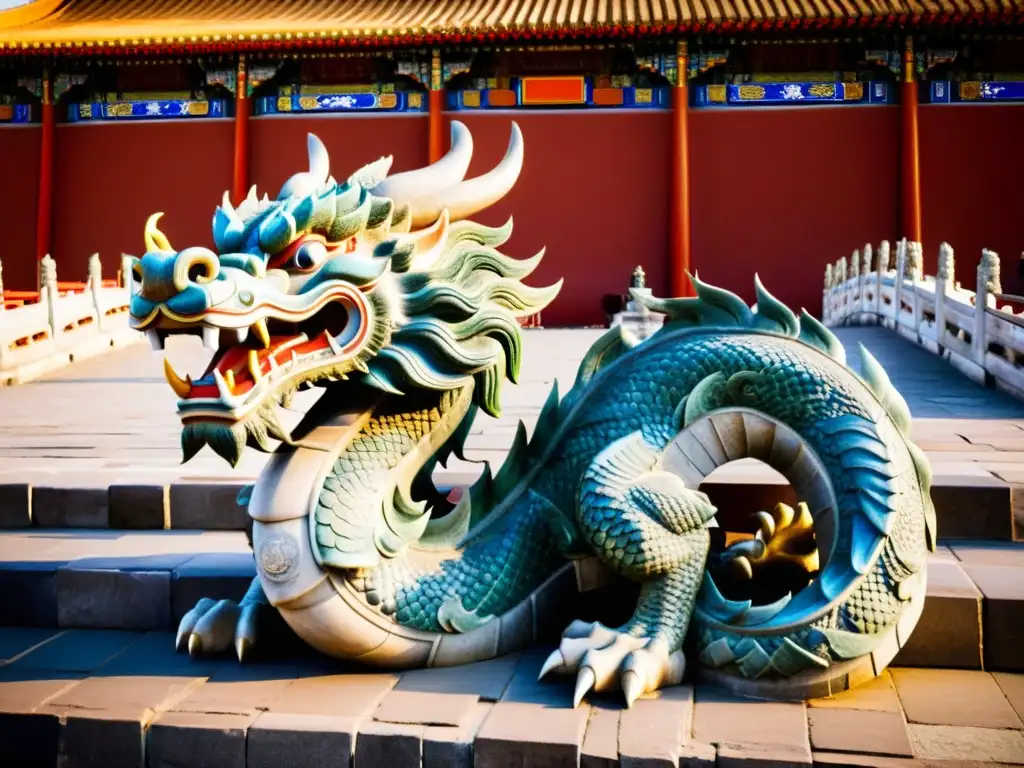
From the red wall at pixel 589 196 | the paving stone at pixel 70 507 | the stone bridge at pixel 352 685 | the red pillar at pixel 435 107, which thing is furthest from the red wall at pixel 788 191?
the paving stone at pixel 70 507

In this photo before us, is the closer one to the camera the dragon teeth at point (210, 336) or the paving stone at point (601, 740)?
the paving stone at point (601, 740)

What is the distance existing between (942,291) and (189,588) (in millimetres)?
7522

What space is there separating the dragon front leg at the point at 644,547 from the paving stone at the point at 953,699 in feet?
1.70

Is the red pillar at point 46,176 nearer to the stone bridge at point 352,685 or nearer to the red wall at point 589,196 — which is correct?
the red wall at point 589,196

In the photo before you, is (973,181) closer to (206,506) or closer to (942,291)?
(942,291)

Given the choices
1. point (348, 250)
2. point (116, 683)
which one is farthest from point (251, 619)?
point (348, 250)

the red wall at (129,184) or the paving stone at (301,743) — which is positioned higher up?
the red wall at (129,184)

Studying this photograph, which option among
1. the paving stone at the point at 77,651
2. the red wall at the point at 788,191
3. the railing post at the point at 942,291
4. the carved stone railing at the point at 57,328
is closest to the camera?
the paving stone at the point at 77,651

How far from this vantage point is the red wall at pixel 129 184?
1455cm

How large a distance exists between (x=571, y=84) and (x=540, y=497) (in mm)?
12144

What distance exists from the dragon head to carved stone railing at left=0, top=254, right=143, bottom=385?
7.51 metres

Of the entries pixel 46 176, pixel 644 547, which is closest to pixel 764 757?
pixel 644 547

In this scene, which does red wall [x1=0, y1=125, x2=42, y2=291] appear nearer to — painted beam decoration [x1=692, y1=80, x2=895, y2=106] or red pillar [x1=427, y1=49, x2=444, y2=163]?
red pillar [x1=427, y1=49, x2=444, y2=163]

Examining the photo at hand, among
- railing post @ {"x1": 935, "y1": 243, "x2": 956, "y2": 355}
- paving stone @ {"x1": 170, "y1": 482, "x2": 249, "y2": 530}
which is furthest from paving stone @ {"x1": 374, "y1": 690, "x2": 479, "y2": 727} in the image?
railing post @ {"x1": 935, "y1": 243, "x2": 956, "y2": 355}
